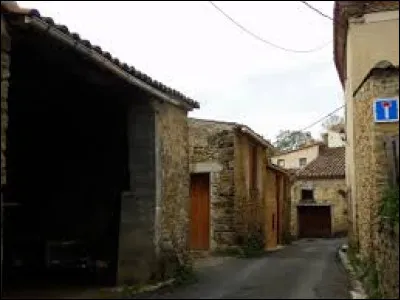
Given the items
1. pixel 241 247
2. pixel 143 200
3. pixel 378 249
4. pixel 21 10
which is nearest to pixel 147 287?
pixel 143 200

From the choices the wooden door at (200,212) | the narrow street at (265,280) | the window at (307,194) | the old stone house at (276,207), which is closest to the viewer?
Answer: the narrow street at (265,280)

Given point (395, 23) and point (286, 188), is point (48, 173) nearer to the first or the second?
point (395, 23)

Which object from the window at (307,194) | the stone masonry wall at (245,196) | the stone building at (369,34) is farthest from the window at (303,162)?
the stone building at (369,34)

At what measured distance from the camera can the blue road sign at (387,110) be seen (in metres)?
8.48

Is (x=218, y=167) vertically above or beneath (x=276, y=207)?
above

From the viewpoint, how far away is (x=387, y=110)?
Result: 8.53 meters

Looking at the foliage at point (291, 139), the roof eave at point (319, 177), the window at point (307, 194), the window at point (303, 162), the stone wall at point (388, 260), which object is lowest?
the stone wall at point (388, 260)

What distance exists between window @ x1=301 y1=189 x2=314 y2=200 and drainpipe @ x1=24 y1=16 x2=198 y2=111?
92.2ft

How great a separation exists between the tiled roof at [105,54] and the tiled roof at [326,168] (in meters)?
26.2

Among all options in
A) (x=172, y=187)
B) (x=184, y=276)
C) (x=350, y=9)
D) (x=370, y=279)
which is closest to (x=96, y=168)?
(x=172, y=187)

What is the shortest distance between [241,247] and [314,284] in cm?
688

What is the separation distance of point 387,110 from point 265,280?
4186mm

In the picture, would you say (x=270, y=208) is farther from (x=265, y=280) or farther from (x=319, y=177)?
(x=319, y=177)

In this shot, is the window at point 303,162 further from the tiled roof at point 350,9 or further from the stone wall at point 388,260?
the stone wall at point 388,260
